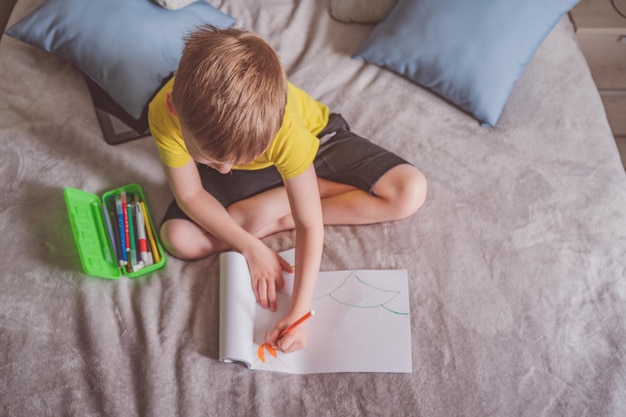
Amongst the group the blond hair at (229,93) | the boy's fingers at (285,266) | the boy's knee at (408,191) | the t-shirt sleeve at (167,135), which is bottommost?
the boy's fingers at (285,266)

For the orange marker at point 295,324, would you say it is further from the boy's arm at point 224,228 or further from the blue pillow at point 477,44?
the blue pillow at point 477,44

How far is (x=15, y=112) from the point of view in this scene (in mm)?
1186

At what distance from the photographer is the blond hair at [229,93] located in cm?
73

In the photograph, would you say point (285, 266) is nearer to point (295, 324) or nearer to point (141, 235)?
point (295, 324)

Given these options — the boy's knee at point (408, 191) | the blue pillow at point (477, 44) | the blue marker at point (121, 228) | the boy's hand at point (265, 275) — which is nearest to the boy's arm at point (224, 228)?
the boy's hand at point (265, 275)

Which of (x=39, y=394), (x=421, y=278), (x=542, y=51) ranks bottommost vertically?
(x=39, y=394)

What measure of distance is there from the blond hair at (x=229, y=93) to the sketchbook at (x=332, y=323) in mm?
283

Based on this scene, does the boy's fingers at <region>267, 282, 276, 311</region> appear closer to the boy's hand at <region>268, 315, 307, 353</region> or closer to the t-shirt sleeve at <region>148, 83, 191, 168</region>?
the boy's hand at <region>268, 315, 307, 353</region>

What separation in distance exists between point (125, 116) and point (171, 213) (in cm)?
28

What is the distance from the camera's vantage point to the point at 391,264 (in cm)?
102

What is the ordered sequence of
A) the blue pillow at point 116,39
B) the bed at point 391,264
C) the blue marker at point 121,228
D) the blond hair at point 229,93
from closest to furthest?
1. the blond hair at point 229,93
2. the bed at point 391,264
3. the blue marker at point 121,228
4. the blue pillow at point 116,39

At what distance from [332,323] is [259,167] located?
0.32 meters

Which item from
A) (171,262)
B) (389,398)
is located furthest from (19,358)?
(389,398)

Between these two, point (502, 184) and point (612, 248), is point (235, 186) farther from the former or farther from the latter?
point (612, 248)
